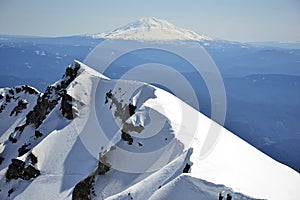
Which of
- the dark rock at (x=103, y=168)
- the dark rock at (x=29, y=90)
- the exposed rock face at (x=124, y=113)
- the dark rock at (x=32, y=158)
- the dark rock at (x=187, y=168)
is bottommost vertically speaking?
the dark rock at (x=32, y=158)

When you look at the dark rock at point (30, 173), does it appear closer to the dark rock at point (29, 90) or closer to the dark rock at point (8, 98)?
the dark rock at point (29, 90)

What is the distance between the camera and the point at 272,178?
1528 inches

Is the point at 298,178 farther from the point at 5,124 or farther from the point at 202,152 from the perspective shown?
the point at 5,124

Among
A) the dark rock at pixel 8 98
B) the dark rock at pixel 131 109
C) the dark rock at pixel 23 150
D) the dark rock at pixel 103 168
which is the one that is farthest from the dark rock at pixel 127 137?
the dark rock at pixel 8 98

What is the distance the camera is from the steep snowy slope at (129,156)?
33062 millimetres

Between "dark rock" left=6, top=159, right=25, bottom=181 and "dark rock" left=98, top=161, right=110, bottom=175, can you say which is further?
"dark rock" left=6, top=159, right=25, bottom=181

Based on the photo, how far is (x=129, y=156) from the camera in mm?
46969

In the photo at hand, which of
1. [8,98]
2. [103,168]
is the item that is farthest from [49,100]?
[103,168]

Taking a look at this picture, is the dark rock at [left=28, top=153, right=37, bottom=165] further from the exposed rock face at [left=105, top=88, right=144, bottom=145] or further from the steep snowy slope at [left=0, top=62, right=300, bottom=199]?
the exposed rock face at [left=105, top=88, right=144, bottom=145]

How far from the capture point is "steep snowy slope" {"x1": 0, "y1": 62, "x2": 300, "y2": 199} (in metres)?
33.1

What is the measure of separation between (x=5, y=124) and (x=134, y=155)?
75.7m

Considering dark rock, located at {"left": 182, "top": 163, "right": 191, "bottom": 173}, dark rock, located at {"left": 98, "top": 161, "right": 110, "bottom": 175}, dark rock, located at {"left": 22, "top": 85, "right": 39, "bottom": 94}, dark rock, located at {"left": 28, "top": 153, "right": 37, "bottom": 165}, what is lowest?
dark rock, located at {"left": 28, "top": 153, "right": 37, "bottom": 165}

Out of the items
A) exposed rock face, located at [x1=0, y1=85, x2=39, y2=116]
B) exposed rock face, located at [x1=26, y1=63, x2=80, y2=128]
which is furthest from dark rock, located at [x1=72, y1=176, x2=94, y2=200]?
exposed rock face, located at [x1=0, y1=85, x2=39, y2=116]

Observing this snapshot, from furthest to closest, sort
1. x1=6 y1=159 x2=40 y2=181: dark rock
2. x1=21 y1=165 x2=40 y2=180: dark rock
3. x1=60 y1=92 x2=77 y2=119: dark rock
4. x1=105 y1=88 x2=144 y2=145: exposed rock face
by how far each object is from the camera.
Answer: x1=60 y1=92 x2=77 y2=119: dark rock → x1=6 y1=159 x2=40 y2=181: dark rock → x1=21 y1=165 x2=40 y2=180: dark rock → x1=105 y1=88 x2=144 y2=145: exposed rock face
